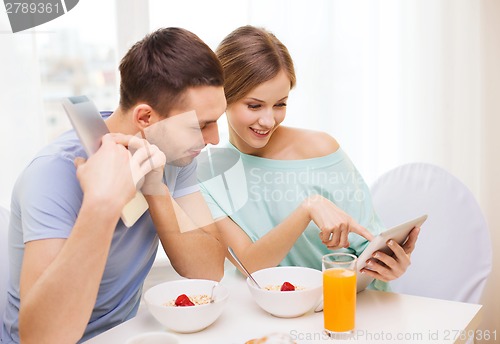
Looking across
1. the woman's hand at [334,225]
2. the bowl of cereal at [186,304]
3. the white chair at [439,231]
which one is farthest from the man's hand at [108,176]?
the white chair at [439,231]

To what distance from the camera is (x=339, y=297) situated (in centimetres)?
105

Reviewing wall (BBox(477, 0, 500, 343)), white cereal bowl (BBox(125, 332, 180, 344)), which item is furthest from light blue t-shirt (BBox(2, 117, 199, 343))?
wall (BBox(477, 0, 500, 343))

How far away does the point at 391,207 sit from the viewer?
1.76 meters

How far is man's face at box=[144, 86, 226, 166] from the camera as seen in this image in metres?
1.07

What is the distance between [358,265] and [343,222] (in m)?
0.12

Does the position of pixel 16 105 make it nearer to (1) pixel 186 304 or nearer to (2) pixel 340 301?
(1) pixel 186 304

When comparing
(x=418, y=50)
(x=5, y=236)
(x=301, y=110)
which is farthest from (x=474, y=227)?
(x=5, y=236)

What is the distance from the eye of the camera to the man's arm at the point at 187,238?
1.26 meters

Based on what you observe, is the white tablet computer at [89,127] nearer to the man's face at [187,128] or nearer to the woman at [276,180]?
the man's face at [187,128]

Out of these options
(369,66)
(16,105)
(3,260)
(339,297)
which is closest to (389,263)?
(339,297)

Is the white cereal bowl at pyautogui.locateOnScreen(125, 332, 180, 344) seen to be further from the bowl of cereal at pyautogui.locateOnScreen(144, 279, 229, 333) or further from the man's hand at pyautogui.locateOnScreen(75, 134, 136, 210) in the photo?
the man's hand at pyautogui.locateOnScreen(75, 134, 136, 210)

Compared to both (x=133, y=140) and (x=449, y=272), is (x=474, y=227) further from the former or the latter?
(x=133, y=140)

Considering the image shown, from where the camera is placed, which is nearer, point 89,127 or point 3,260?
point 89,127

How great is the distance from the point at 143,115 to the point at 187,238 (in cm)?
35
